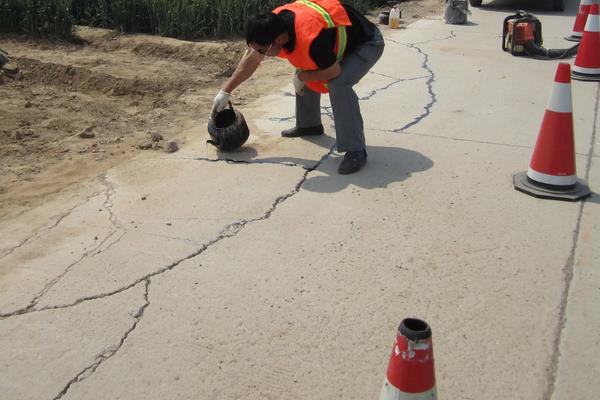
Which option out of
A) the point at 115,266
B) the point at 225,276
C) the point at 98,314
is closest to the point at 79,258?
the point at 115,266

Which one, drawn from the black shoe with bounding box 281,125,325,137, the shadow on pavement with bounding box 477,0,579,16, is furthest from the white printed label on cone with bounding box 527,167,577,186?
the shadow on pavement with bounding box 477,0,579,16

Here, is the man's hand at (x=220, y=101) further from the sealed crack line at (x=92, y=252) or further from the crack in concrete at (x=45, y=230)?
the crack in concrete at (x=45, y=230)

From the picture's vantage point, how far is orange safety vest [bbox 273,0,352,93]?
3934 millimetres

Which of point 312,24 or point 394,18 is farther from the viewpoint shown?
point 394,18

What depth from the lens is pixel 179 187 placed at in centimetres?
407

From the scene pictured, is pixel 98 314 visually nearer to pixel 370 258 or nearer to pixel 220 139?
pixel 370 258

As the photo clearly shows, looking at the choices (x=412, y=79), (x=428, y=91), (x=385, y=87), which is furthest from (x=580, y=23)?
(x=385, y=87)

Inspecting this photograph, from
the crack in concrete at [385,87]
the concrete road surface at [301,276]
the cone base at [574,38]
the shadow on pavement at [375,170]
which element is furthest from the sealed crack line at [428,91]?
the cone base at [574,38]

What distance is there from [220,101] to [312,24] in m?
0.87

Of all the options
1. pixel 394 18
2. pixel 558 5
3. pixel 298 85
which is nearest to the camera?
pixel 298 85

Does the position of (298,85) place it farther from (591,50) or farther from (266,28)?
(591,50)

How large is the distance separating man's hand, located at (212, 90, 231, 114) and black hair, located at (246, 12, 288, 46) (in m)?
0.53

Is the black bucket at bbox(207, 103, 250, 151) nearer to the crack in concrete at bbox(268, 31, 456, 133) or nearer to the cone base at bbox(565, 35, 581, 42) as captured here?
the crack in concrete at bbox(268, 31, 456, 133)

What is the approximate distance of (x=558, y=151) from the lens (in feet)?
12.6
